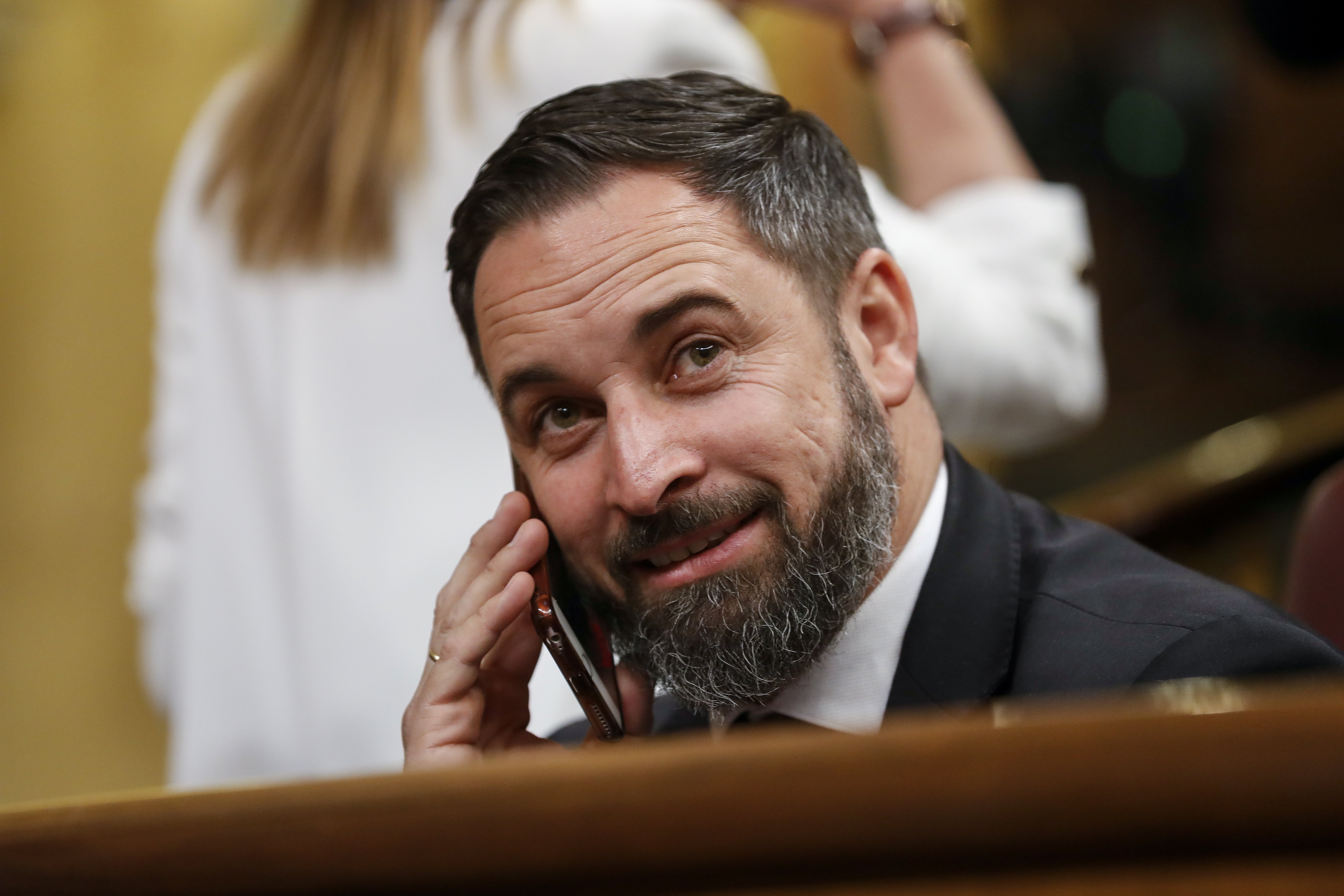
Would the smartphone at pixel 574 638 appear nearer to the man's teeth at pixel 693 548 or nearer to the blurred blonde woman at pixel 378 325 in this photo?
the man's teeth at pixel 693 548

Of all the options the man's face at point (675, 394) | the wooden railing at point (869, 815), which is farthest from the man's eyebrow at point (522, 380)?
the wooden railing at point (869, 815)

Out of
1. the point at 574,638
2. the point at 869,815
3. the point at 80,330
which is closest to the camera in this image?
the point at 869,815

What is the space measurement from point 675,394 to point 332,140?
2.83 feet

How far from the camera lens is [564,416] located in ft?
3.76

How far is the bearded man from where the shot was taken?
1078mm

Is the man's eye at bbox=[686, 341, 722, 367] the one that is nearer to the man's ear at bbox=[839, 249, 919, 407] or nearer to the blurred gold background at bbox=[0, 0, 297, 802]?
the man's ear at bbox=[839, 249, 919, 407]

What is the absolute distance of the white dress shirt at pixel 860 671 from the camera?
1.11 meters

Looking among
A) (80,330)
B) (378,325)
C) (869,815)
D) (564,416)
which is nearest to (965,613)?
(564,416)

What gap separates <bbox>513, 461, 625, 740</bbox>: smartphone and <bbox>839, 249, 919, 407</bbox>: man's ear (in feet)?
1.12

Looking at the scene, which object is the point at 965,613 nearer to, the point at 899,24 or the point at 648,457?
the point at 648,457

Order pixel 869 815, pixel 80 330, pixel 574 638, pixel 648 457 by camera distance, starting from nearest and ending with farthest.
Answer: pixel 869 815 → pixel 648 457 → pixel 574 638 → pixel 80 330

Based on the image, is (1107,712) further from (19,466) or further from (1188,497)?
(19,466)

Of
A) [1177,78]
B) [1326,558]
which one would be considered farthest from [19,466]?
[1177,78]

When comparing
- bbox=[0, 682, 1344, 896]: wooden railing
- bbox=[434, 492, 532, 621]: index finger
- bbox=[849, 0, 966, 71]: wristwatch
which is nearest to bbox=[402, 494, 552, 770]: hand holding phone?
bbox=[434, 492, 532, 621]: index finger
